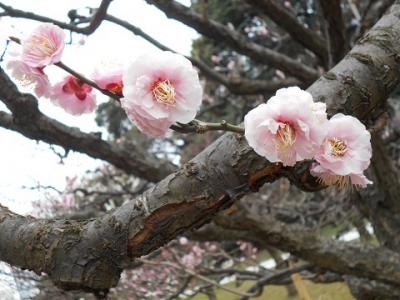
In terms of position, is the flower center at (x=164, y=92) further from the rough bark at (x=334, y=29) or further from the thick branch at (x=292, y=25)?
the thick branch at (x=292, y=25)

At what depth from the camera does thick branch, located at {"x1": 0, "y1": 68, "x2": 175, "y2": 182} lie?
1936 millimetres

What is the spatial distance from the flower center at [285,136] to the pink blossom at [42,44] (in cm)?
46

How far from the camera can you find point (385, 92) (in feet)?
3.98

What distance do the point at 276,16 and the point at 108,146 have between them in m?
1.13

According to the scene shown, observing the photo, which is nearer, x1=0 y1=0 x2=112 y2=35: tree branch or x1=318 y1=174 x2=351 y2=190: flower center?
x1=318 y1=174 x2=351 y2=190: flower center

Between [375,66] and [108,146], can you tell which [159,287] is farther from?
[375,66]

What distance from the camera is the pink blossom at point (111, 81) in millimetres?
1009

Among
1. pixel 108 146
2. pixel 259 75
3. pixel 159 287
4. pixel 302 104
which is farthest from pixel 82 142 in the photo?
pixel 259 75

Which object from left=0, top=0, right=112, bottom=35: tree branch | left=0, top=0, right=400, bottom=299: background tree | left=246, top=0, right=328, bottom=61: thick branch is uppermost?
left=246, top=0, right=328, bottom=61: thick branch

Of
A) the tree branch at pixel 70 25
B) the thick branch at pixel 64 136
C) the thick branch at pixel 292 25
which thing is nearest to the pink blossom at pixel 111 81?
the thick branch at pixel 64 136

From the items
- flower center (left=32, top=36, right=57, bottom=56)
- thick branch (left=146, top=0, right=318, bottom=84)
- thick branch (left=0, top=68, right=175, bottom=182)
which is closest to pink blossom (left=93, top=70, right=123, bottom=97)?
flower center (left=32, top=36, right=57, bottom=56)

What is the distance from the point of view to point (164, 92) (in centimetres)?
90

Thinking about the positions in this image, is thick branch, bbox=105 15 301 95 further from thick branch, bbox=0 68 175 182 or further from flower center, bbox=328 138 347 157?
flower center, bbox=328 138 347 157

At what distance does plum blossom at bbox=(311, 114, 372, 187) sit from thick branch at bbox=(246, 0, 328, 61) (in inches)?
71.2
